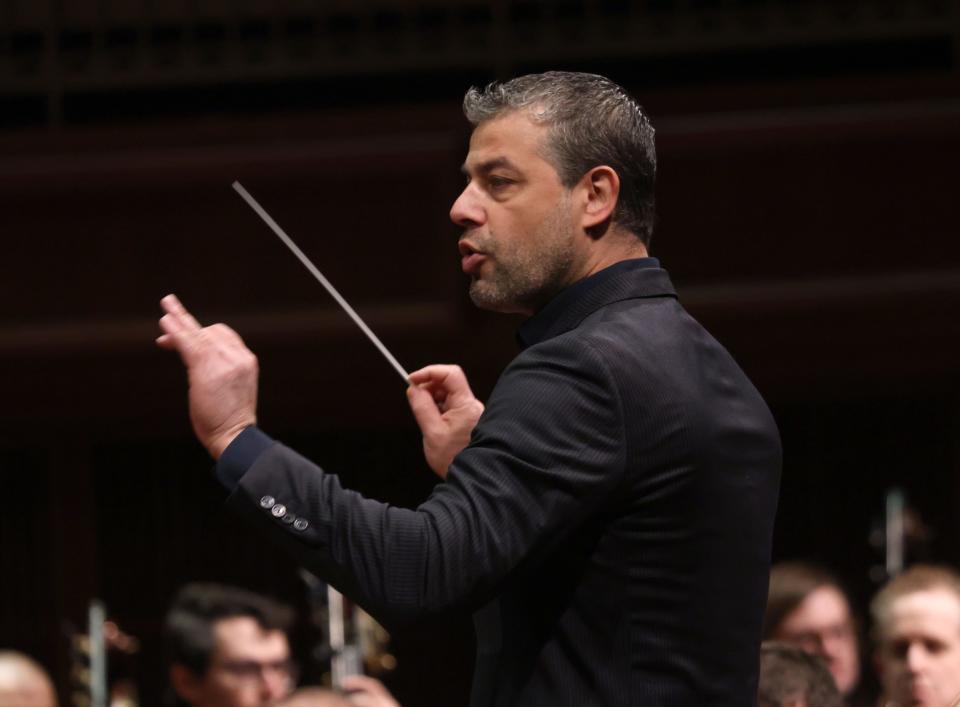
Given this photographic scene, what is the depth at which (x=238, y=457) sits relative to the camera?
1.69m

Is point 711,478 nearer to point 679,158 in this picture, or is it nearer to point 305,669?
point 679,158

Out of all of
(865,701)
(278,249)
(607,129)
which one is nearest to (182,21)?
(278,249)

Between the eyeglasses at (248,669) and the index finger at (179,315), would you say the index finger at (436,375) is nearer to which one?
the index finger at (179,315)

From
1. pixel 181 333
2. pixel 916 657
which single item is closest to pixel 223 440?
pixel 181 333

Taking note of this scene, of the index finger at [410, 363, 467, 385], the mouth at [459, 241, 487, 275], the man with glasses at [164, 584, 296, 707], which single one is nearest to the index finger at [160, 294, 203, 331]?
the mouth at [459, 241, 487, 275]

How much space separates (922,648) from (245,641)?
176cm

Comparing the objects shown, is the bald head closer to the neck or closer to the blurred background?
the blurred background

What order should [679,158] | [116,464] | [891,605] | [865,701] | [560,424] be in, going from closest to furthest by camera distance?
[560,424] → [891,605] → [865,701] → [679,158] → [116,464]

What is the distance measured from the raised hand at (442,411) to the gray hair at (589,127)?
0.35m

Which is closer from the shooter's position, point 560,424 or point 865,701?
point 560,424

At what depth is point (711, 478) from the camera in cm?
174

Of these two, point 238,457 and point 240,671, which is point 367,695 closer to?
point 238,457

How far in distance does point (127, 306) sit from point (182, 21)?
42.8 inches

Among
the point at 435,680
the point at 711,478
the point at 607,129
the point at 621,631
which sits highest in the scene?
the point at 607,129
